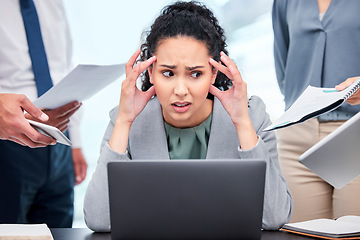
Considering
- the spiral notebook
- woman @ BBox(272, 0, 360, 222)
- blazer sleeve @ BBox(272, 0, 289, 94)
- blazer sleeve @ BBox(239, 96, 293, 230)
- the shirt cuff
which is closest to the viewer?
the spiral notebook

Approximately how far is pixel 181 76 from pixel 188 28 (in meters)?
0.21

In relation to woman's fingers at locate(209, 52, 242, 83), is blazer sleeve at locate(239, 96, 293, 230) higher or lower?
lower

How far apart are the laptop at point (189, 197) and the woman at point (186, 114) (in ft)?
1.29

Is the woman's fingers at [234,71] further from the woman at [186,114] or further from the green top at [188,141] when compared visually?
the green top at [188,141]

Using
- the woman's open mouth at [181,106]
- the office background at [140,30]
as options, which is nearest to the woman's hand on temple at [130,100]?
the woman's open mouth at [181,106]

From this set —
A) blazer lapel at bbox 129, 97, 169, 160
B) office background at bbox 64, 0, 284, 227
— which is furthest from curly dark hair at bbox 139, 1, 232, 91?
office background at bbox 64, 0, 284, 227

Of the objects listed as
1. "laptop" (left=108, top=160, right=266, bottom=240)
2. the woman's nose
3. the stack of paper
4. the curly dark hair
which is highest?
the curly dark hair

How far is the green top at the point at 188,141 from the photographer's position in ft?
5.77

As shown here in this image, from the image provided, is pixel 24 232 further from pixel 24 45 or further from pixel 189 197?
pixel 24 45

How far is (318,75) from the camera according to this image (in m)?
1.95

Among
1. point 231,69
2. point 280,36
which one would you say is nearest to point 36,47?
point 231,69

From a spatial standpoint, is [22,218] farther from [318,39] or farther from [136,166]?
[318,39]

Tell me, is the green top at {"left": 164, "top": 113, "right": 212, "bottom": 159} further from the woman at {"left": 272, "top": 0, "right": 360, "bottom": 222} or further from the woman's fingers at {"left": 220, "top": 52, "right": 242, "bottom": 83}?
the woman at {"left": 272, "top": 0, "right": 360, "bottom": 222}

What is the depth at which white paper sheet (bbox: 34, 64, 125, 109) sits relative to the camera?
1456 millimetres
